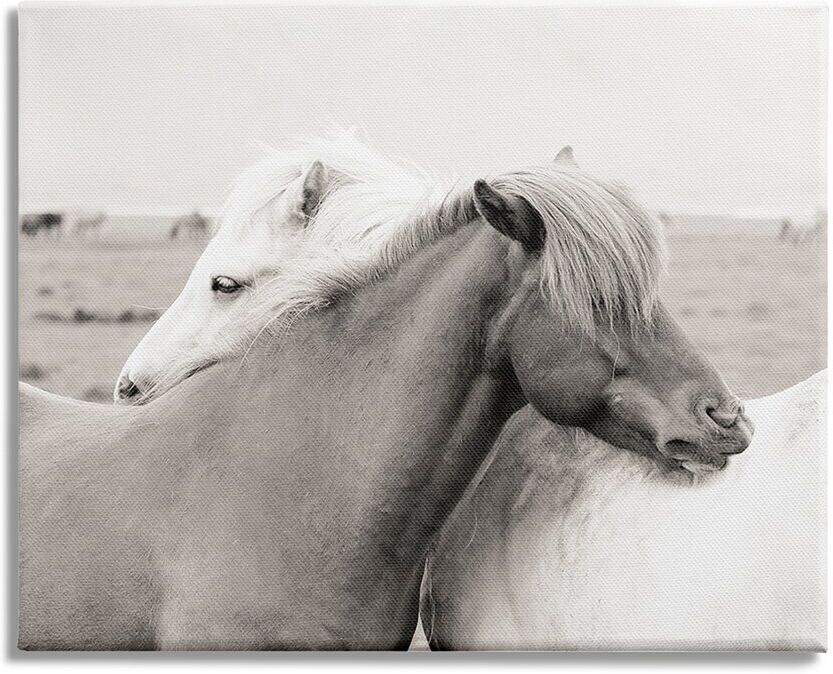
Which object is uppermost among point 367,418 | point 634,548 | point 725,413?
point 725,413

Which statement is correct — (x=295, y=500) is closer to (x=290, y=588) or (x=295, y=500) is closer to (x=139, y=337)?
(x=290, y=588)

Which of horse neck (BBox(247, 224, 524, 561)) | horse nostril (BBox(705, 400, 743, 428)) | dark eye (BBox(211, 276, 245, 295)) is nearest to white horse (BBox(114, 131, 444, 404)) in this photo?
dark eye (BBox(211, 276, 245, 295))

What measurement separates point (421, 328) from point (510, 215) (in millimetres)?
203

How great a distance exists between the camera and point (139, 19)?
163cm

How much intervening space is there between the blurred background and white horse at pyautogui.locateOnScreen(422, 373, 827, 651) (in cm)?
17

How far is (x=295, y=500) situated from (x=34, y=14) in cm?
95

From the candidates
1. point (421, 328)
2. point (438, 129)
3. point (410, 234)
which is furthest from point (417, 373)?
point (438, 129)

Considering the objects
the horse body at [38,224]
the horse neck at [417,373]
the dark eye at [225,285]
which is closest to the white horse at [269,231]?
the dark eye at [225,285]

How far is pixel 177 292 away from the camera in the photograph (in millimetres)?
1582

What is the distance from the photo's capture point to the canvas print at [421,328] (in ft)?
4.41

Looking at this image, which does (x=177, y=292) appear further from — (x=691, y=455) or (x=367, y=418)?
(x=691, y=455)

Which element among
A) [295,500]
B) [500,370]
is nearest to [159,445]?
[295,500]

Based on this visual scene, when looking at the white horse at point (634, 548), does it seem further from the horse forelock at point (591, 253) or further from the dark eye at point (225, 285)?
the dark eye at point (225, 285)

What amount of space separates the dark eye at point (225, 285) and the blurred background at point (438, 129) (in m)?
0.09
